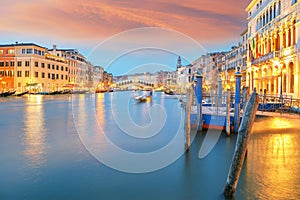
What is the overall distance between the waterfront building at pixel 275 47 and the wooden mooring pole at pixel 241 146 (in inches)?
648

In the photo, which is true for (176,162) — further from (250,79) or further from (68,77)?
(68,77)

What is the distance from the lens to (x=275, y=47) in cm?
2522

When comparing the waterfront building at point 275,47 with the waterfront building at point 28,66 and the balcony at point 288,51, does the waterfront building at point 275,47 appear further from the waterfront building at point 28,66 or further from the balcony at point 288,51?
the waterfront building at point 28,66

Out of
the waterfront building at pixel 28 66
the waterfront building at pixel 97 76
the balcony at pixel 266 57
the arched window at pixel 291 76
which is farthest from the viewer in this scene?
the waterfront building at pixel 97 76

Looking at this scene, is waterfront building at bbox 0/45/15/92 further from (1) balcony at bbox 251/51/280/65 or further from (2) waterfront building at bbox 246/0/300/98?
(1) balcony at bbox 251/51/280/65

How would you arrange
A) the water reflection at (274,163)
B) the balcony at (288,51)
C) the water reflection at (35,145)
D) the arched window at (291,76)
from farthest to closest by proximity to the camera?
1. the arched window at (291,76)
2. the balcony at (288,51)
3. the water reflection at (35,145)
4. the water reflection at (274,163)

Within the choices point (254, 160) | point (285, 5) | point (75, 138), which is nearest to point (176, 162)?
point (254, 160)

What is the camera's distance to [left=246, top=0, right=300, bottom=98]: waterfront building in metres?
20.7

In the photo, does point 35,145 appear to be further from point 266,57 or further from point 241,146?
point 266,57

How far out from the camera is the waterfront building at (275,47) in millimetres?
20672

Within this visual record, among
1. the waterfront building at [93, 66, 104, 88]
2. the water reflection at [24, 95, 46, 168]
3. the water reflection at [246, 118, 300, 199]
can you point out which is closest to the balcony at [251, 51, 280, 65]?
the water reflection at [246, 118, 300, 199]

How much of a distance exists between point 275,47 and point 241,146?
22908 millimetres

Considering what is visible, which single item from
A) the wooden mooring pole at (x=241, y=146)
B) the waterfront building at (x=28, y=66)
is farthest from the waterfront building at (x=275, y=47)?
the waterfront building at (x=28, y=66)

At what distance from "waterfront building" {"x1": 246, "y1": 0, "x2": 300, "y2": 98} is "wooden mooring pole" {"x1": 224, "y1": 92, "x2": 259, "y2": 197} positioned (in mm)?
16458
